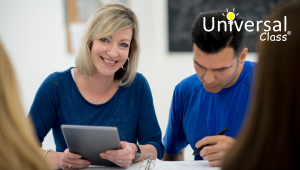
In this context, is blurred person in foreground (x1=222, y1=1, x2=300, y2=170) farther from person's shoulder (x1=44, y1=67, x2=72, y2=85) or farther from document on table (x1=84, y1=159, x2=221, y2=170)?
person's shoulder (x1=44, y1=67, x2=72, y2=85)

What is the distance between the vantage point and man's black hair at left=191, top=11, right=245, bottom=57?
122cm

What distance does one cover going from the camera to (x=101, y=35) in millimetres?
1386

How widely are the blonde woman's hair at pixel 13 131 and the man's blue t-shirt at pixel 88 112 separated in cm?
83

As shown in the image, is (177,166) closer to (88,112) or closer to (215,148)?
(215,148)

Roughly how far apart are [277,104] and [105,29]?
101cm

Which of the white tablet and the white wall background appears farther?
the white wall background

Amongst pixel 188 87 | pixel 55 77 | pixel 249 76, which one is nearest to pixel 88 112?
pixel 55 77

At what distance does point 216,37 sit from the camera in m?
1.22

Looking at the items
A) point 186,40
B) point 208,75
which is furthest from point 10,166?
point 186,40

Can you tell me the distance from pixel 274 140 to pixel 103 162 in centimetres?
77

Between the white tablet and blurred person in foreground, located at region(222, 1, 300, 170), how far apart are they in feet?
1.74

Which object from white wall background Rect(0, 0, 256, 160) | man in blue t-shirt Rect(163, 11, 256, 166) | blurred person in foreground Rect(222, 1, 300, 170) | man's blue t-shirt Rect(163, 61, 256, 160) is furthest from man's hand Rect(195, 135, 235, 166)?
white wall background Rect(0, 0, 256, 160)

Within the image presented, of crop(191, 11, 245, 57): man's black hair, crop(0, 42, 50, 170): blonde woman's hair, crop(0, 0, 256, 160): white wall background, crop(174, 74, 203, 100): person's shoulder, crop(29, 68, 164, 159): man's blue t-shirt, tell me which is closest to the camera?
crop(0, 42, 50, 170): blonde woman's hair

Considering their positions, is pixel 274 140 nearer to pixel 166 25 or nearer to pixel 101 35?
pixel 101 35
